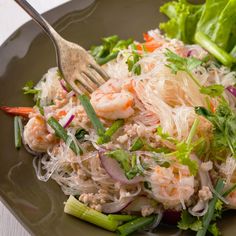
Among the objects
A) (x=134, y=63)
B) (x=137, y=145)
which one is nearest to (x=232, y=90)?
(x=134, y=63)

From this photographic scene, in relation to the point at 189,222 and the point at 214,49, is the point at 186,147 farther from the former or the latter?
the point at 214,49

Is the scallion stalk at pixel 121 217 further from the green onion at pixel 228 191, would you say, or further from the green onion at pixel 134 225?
the green onion at pixel 228 191

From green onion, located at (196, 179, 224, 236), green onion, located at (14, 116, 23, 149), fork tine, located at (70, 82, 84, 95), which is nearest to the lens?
green onion, located at (196, 179, 224, 236)

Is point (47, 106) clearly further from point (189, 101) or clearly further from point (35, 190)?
point (189, 101)

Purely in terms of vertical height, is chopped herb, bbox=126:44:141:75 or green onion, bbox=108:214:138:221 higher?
chopped herb, bbox=126:44:141:75

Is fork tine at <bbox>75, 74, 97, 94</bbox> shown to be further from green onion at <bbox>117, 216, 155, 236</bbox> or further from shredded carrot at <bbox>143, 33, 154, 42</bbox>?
green onion at <bbox>117, 216, 155, 236</bbox>

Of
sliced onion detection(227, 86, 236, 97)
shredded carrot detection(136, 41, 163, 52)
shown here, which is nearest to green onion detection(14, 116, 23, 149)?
shredded carrot detection(136, 41, 163, 52)
